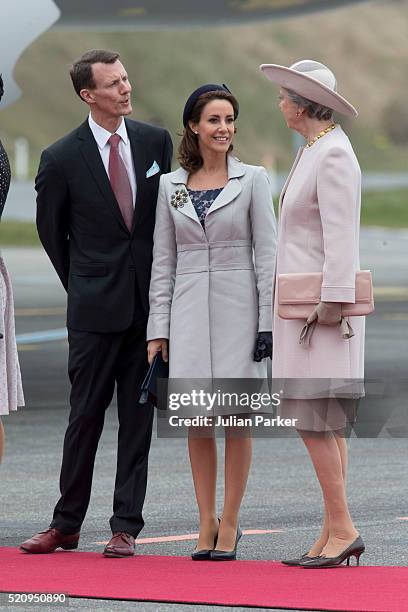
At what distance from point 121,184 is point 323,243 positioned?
3.42ft

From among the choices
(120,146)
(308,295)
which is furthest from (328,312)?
(120,146)

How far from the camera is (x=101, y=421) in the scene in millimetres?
7043

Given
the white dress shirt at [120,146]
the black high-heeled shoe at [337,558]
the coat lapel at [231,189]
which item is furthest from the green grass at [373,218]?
the black high-heeled shoe at [337,558]

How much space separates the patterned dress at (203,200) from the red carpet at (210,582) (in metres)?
1.40

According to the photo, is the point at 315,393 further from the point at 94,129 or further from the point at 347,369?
the point at 94,129

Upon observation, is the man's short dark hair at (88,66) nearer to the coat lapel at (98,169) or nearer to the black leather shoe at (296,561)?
the coat lapel at (98,169)

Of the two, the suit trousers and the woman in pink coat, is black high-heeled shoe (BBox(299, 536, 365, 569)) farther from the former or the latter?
the suit trousers

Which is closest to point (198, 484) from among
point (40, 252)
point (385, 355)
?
point (385, 355)

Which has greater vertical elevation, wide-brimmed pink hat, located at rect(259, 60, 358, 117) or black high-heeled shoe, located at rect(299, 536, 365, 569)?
wide-brimmed pink hat, located at rect(259, 60, 358, 117)

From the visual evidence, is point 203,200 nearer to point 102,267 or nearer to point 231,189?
point 231,189

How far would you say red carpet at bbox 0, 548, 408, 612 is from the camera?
5816 mm

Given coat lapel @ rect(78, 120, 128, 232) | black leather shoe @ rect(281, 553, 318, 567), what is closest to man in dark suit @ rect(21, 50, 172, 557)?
coat lapel @ rect(78, 120, 128, 232)

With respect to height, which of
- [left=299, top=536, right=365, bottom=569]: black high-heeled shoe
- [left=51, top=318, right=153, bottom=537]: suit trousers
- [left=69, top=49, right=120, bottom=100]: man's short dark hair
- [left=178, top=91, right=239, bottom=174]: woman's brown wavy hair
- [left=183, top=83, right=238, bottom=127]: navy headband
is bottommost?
[left=299, top=536, right=365, bottom=569]: black high-heeled shoe

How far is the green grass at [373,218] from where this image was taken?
3306 cm
